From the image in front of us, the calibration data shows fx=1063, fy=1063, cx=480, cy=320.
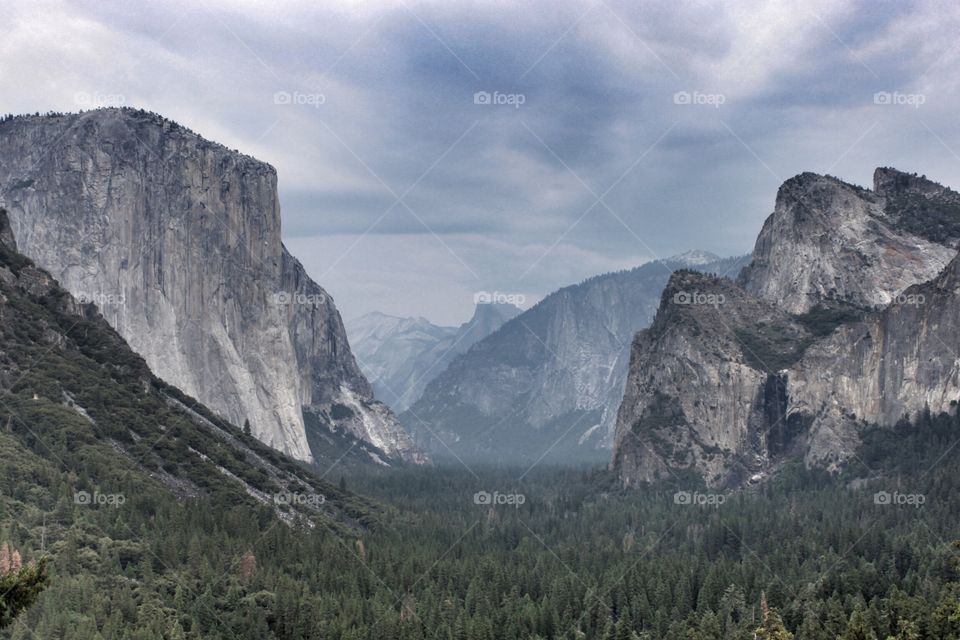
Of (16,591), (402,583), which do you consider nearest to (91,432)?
(402,583)

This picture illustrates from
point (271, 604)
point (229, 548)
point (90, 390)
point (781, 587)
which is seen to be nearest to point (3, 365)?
point (90, 390)

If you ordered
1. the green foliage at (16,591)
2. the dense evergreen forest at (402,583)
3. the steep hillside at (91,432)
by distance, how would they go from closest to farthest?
1. the green foliage at (16,591)
2. the dense evergreen forest at (402,583)
3. the steep hillside at (91,432)

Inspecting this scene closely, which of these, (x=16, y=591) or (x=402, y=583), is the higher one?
(x=16, y=591)

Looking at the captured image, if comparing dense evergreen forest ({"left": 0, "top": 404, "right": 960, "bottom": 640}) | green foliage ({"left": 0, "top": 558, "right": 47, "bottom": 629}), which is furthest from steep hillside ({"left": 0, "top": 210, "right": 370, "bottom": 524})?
green foliage ({"left": 0, "top": 558, "right": 47, "bottom": 629})

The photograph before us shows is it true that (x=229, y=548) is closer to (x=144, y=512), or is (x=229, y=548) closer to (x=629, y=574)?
(x=144, y=512)

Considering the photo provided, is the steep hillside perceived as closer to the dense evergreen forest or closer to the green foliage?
the dense evergreen forest

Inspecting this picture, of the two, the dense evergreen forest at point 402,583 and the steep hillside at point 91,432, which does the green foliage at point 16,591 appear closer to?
the dense evergreen forest at point 402,583

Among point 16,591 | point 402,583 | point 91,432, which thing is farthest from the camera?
point 91,432

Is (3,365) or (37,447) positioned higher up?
(3,365)

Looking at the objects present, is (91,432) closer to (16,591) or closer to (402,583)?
(402,583)

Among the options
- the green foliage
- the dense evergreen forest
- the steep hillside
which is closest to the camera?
the green foliage

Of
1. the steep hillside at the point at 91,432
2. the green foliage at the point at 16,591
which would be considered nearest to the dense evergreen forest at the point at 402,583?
the steep hillside at the point at 91,432
